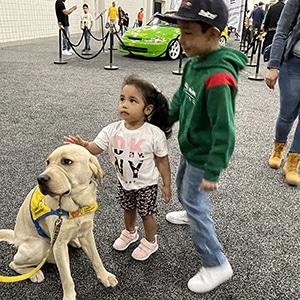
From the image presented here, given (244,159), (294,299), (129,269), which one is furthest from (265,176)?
(129,269)

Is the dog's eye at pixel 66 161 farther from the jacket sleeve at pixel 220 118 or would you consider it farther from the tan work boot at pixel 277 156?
the tan work boot at pixel 277 156

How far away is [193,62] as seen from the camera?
1.47m

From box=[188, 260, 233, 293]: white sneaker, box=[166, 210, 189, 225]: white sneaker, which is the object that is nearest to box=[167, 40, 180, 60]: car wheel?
box=[166, 210, 189, 225]: white sneaker

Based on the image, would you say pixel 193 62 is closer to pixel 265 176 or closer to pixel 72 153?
pixel 72 153

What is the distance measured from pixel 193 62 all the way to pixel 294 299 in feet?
4.01

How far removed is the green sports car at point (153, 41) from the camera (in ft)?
26.9

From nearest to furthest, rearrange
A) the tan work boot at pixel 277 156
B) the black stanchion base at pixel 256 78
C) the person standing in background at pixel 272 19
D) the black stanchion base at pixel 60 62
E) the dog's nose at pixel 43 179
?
the dog's nose at pixel 43 179
the tan work boot at pixel 277 156
the person standing in background at pixel 272 19
the black stanchion base at pixel 256 78
the black stanchion base at pixel 60 62

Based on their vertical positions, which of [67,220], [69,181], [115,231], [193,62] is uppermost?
[193,62]

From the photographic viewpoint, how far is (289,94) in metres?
2.56

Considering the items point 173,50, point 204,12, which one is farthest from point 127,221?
point 173,50

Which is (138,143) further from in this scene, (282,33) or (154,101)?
(282,33)

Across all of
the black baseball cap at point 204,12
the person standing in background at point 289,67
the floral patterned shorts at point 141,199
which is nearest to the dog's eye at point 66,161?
the floral patterned shorts at point 141,199

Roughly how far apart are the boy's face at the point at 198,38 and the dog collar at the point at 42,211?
79 cm

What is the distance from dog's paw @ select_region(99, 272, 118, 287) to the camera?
5.31 feet
